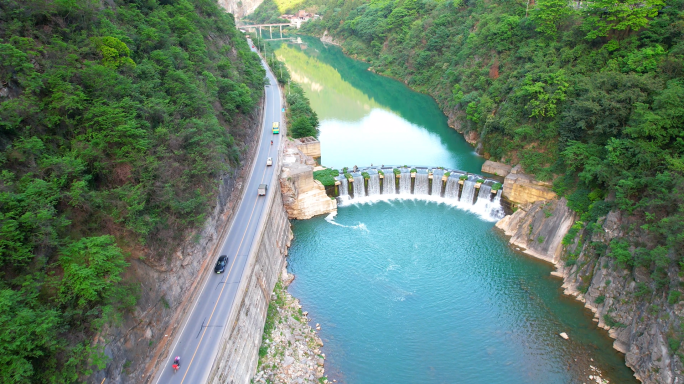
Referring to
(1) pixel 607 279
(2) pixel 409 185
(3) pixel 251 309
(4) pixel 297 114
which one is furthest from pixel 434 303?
(4) pixel 297 114

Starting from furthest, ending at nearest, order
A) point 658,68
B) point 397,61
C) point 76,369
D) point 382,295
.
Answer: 1. point 397,61
2. point 658,68
3. point 382,295
4. point 76,369

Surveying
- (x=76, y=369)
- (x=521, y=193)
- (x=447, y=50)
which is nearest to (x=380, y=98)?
(x=447, y=50)

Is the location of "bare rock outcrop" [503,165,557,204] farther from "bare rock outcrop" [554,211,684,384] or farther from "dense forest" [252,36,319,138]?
"dense forest" [252,36,319,138]

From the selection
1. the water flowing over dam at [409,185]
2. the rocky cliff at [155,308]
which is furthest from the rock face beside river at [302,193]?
the rocky cliff at [155,308]

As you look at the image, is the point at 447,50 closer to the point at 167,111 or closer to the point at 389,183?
the point at 389,183

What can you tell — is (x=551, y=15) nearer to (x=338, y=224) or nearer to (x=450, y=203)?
(x=450, y=203)

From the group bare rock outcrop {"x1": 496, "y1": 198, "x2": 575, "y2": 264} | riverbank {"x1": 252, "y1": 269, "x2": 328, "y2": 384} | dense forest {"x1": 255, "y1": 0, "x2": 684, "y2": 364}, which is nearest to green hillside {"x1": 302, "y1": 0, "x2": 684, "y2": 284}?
dense forest {"x1": 255, "y1": 0, "x2": 684, "y2": 364}

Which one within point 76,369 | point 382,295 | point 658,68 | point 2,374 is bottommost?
point 382,295

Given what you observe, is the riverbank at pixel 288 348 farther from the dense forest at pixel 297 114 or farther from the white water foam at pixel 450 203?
the dense forest at pixel 297 114
